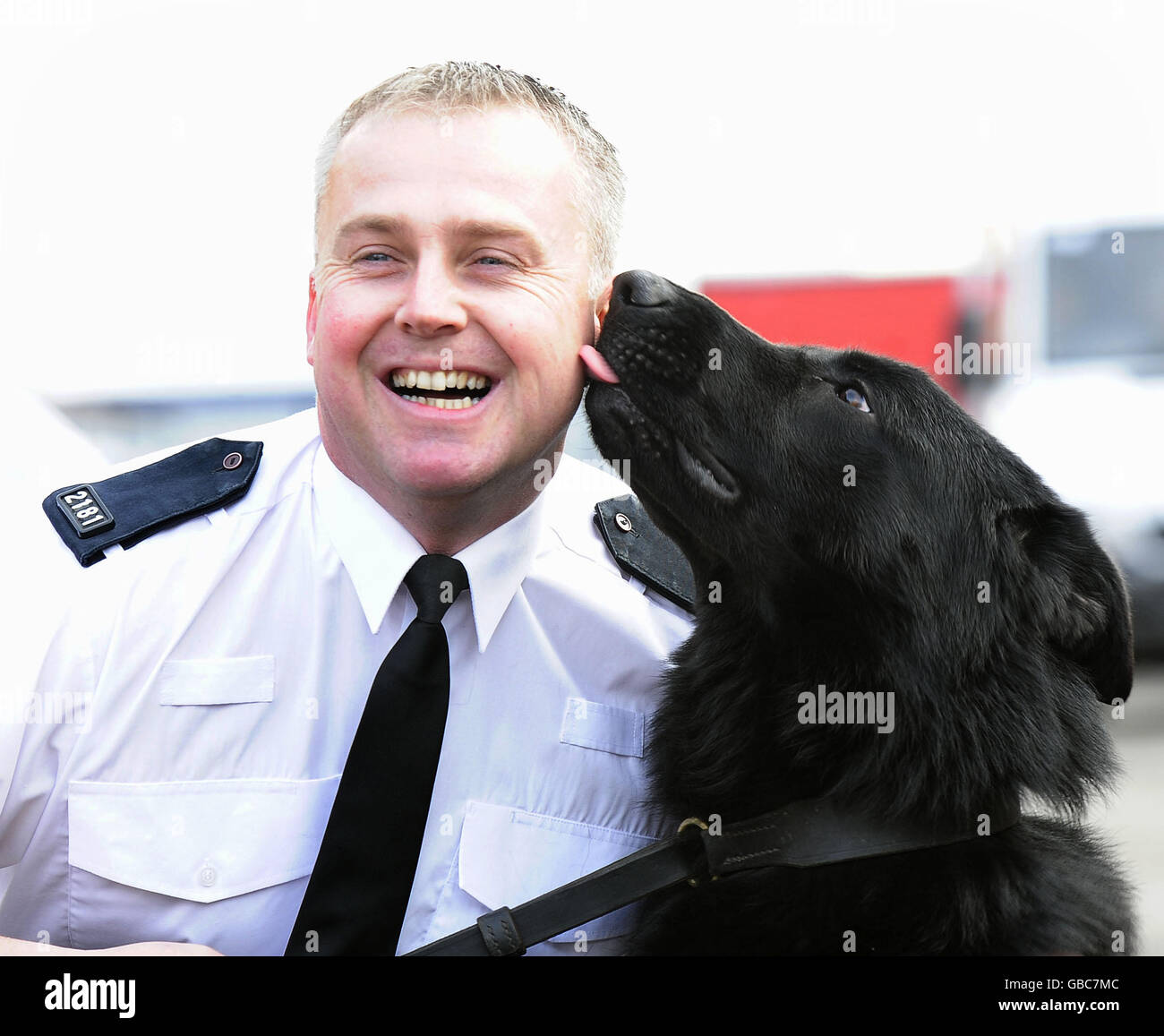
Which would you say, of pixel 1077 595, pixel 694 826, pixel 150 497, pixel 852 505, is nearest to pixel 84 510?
pixel 150 497

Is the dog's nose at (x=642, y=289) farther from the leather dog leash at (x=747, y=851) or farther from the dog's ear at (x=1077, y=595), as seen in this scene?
the leather dog leash at (x=747, y=851)

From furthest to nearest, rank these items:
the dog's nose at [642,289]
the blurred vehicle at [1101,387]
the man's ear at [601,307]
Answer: the blurred vehicle at [1101,387] → the man's ear at [601,307] → the dog's nose at [642,289]

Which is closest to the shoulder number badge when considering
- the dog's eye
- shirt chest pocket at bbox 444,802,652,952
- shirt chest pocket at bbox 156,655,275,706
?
shirt chest pocket at bbox 156,655,275,706

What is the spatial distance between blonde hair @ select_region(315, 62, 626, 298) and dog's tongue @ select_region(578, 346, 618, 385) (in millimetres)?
159

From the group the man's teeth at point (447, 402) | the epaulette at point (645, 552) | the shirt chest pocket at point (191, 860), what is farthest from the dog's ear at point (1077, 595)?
the shirt chest pocket at point (191, 860)

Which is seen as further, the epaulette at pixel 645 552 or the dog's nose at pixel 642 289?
the epaulette at pixel 645 552

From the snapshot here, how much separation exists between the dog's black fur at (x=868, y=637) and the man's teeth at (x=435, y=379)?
0.22 m

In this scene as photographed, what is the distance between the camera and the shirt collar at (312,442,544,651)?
2.22 meters

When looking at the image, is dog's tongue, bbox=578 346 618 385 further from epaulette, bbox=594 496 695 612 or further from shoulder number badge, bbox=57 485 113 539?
shoulder number badge, bbox=57 485 113 539

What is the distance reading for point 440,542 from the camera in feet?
7.64

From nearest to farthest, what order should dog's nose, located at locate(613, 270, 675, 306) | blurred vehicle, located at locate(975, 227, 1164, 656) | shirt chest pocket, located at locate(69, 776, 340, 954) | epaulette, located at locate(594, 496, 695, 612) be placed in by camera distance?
shirt chest pocket, located at locate(69, 776, 340, 954), dog's nose, located at locate(613, 270, 675, 306), epaulette, located at locate(594, 496, 695, 612), blurred vehicle, located at locate(975, 227, 1164, 656)

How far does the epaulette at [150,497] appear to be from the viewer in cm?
218

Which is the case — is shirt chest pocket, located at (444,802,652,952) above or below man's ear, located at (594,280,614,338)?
below

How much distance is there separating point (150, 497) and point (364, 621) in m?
0.47
